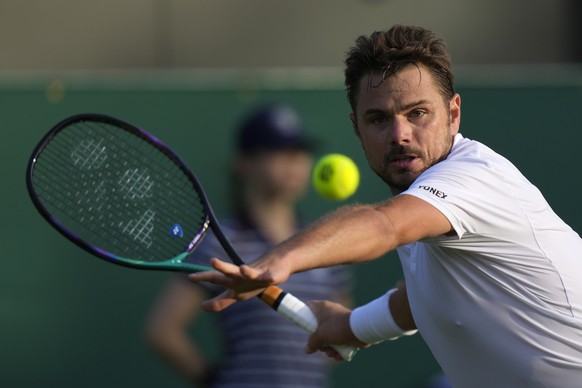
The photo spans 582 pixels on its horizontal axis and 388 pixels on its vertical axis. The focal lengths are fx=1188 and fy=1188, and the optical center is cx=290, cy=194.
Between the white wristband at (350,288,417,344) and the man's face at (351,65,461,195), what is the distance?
1.84 feet

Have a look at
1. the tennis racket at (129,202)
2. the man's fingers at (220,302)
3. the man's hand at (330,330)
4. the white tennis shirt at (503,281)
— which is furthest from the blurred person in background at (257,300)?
the man's fingers at (220,302)

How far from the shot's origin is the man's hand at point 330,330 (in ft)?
13.3

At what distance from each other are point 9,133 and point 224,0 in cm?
183

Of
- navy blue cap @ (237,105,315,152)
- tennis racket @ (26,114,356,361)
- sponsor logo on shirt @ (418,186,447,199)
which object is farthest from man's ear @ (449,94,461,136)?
navy blue cap @ (237,105,315,152)

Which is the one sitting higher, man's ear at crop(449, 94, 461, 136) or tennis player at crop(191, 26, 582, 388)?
man's ear at crop(449, 94, 461, 136)

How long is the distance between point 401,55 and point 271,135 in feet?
7.06

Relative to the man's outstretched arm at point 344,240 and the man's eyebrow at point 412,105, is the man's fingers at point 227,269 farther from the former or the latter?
the man's eyebrow at point 412,105

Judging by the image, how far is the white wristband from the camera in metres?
4.09

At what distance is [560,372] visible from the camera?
11.5 ft

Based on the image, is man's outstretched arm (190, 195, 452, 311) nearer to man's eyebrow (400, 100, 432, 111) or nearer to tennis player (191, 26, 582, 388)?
tennis player (191, 26, 582, 388)

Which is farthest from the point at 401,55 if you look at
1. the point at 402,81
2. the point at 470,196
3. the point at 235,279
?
the point at 235,279

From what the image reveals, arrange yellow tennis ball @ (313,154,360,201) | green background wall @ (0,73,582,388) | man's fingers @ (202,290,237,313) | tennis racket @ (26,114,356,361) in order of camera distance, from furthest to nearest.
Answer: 1. green background wall @ (0,73,582,388)
2. yellow tennis ball @ (313,154,360,201)
3. tennis racket @ (26,114,356,361)
4. man's fingers @ (202,290,237,313)

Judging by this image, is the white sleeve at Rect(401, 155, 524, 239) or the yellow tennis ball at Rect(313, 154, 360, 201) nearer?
the white sleeve at Rect(401, 155, 524, 239)

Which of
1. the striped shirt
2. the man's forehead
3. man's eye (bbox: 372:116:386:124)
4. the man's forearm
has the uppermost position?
the man's forehead
